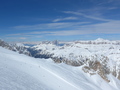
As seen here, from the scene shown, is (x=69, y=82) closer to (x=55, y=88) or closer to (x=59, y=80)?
(x=59, y=80)

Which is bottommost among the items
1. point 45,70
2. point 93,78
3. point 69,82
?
point 93,78

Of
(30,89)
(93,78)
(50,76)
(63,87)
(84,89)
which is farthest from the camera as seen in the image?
(93,78)

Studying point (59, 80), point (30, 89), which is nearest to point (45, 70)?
point (59, 80)

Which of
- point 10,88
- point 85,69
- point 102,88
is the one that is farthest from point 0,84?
point 85,69

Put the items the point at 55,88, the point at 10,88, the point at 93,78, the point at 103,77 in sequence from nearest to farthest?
1. the point at 10,88
2. the point at 55,88
3. the point at 93,78
4. the point at 103,77

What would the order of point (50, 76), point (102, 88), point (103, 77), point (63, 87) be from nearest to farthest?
point (63, 87) < point (50, 76) < point (102, 88) < point (103, 77)

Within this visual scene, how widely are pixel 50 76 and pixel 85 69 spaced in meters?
10.3

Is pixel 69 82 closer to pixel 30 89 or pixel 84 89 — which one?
pixel 84 89

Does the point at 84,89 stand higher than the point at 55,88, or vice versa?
the point at 55,88

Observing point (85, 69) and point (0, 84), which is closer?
point (0, 84)

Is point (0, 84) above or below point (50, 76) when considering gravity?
above

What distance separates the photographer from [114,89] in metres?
18.0

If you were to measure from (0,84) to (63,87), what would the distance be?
697 cm

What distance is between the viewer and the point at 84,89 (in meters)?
13.4
